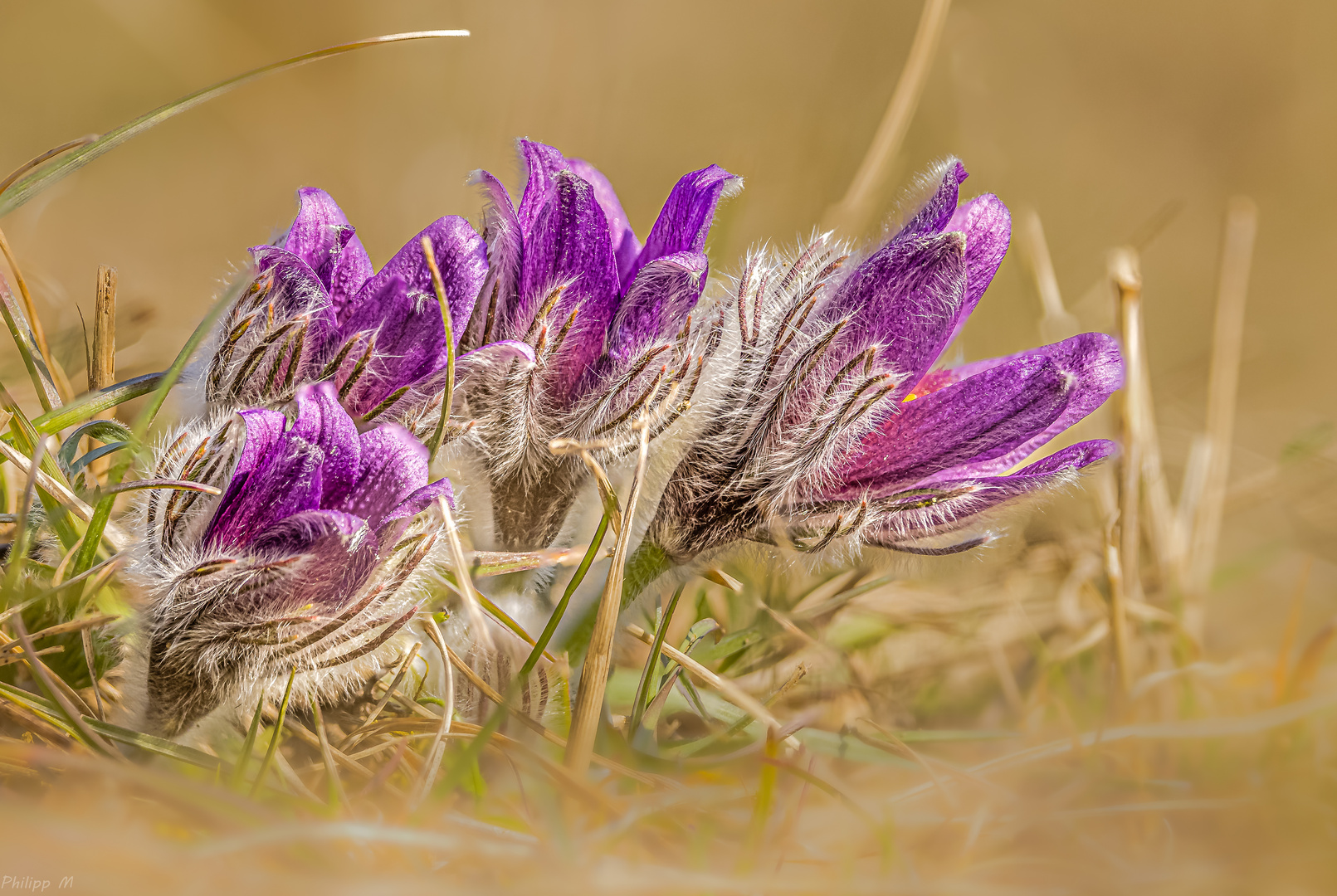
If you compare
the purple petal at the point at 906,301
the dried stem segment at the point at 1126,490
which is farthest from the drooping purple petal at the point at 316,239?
the dried stem segment at the point at 1126,490

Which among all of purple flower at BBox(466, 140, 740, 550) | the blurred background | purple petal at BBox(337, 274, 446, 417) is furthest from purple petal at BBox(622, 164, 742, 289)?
the blurred background

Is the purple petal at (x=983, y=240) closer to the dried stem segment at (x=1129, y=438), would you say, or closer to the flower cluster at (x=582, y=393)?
the flower cluster at (x=582, y=393)

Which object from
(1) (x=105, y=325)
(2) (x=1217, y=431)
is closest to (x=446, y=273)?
(1) (x=105, y=325)

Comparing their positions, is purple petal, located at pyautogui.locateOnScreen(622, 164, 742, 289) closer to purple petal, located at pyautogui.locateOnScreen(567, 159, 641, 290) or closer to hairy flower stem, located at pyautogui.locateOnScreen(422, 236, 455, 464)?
purple petal, located at pyautogui.locateOnScreen(567, 159, 641, 290)

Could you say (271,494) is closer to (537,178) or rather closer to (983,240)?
(537,178)

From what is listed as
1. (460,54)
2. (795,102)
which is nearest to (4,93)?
(460,54)

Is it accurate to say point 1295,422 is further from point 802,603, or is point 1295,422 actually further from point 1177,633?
point 802,603
